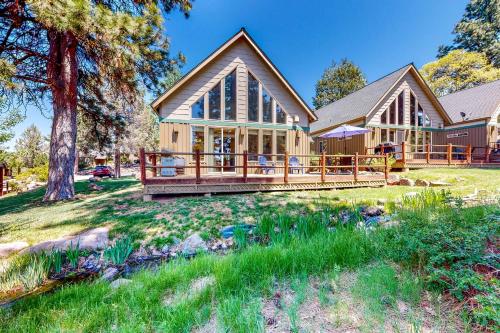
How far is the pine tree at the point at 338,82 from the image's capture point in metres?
32.4

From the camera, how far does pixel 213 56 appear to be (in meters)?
10.6

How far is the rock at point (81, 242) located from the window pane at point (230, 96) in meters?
7.58

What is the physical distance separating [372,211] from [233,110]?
768cm

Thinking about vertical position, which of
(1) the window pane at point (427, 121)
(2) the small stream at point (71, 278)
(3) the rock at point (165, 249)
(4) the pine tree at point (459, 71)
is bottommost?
(2) the small stream at point (71, 278)

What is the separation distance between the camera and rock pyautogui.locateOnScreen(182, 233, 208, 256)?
183 inches

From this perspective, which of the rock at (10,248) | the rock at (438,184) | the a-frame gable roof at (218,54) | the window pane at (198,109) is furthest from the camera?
the window pane at (198,109)

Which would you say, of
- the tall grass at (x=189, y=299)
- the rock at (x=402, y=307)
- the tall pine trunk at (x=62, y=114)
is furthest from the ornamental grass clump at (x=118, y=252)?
the tall pine trunk at (x=62, y=114)

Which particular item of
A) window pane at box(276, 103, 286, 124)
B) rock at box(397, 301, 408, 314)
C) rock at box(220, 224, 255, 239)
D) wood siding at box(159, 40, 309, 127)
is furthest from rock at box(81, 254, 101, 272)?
window pane at box(276, 103, 286, 124)

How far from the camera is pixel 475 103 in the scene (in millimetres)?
16984

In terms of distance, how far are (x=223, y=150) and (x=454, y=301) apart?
32.5 ft

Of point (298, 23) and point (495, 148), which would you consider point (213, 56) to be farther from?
point (495, 148)

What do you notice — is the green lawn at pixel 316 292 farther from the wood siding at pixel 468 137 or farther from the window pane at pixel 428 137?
the wood siding at pixel 468 137

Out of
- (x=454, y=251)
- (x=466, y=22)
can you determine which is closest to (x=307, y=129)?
(x=454, y=251)

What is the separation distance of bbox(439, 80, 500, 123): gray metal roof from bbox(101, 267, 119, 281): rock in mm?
21746
